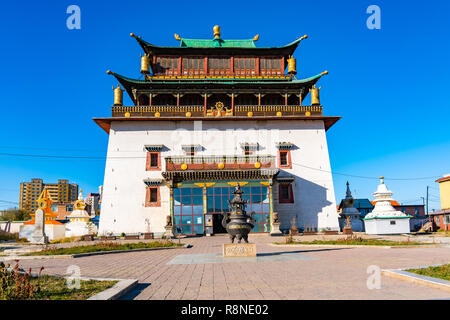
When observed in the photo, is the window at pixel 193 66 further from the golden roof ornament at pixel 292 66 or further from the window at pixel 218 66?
the golden roof ornament at pixel 292 66

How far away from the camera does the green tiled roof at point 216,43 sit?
43625 mm

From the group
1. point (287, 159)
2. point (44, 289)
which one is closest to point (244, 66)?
point (287, 159)

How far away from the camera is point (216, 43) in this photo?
43.7 meters

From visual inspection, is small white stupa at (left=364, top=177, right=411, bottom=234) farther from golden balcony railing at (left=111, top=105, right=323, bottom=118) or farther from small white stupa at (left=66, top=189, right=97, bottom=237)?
small white stupa at (left=66, top=189, right=97, bottom=237)

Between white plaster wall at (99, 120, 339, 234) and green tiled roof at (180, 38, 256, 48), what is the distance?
12112 millimetres

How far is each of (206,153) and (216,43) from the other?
51.7ft

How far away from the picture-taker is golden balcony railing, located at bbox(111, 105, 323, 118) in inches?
1446

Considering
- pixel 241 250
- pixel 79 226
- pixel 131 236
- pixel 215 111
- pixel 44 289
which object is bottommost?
pixel 131 236

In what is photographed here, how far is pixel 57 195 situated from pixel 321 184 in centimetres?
17814

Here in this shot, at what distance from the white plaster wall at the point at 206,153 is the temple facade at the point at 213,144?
10 cm

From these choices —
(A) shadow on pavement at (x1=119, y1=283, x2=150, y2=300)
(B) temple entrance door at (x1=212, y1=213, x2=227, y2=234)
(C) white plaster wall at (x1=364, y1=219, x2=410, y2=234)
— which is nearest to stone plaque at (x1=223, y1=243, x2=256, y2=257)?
(A) shadow on pavement at (x1=119, y1=283, x2=150, y2=300)

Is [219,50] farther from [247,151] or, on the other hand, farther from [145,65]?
[247,151]
